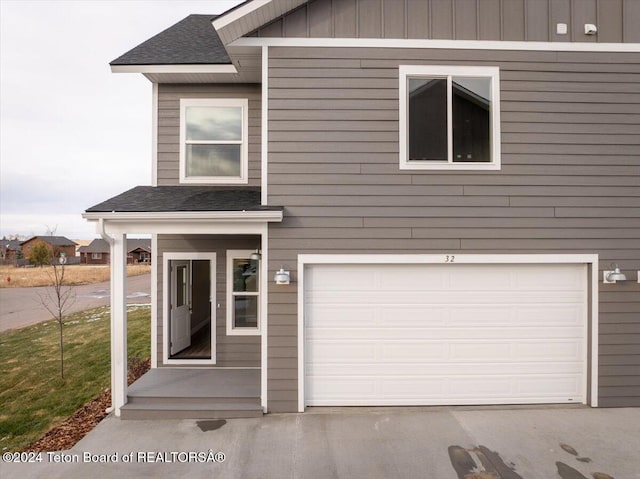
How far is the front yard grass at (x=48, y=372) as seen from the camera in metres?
5.14

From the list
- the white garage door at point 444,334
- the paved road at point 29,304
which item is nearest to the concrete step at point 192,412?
the white garage door at point 444,334

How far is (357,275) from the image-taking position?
528 cm

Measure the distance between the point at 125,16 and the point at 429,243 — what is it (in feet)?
51.6

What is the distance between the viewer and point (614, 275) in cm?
516

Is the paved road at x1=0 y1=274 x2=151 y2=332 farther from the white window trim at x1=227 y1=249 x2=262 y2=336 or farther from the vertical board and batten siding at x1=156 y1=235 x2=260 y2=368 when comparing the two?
the white window trim at x1=227 y1=249 x2=262 y2=336

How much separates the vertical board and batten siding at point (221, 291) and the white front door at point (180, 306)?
0.93 feet

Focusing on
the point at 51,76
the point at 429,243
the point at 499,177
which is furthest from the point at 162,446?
the point at 51,76

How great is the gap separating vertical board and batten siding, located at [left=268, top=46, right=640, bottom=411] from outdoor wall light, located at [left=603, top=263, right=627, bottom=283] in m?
0.09

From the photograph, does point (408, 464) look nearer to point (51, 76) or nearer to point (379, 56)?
point (379, 56)

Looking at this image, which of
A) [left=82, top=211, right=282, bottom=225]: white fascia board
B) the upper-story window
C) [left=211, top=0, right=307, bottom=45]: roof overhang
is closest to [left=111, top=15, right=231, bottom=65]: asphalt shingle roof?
the upper-story window

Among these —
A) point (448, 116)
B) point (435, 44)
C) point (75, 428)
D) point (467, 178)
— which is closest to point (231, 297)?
point (75, 428)

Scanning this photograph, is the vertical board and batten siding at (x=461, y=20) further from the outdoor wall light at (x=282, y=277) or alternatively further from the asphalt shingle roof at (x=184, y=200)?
the outdoor wall light at (x=282, y=277)

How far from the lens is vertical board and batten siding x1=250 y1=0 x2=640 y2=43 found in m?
5.20

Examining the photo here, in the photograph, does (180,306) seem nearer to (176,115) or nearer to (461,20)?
(176,115)
